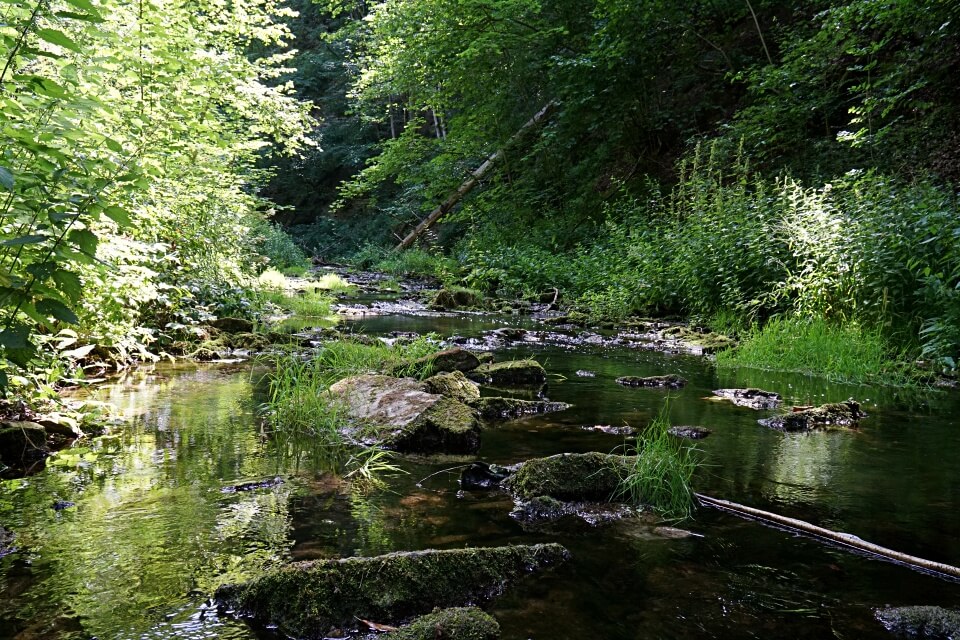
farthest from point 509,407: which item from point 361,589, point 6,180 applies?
point 6,180

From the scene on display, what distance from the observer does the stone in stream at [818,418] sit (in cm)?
526

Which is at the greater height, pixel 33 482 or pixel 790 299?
pixel 790 299

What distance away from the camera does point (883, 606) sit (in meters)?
2.56

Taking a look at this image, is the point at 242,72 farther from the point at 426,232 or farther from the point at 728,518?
the point at 426,232

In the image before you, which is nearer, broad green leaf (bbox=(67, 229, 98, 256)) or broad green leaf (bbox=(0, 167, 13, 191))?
broad green leaf (bbox=(0, 167, 13, 191))

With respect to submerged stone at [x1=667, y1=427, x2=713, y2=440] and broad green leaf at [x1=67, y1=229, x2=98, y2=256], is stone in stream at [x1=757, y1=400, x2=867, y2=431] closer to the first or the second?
submerged stone at [x1=667, y1=427, x2=713, y2=440]

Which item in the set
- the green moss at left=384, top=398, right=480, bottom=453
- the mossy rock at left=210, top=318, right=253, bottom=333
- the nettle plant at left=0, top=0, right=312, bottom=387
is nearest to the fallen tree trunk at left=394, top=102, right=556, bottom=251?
the nettle plant at left=0, top=0, right=312, bottom=387

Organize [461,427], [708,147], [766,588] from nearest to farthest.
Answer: [766,588] < [461,427] < [708,147]

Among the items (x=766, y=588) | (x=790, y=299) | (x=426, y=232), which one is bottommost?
(x=766, y=588)

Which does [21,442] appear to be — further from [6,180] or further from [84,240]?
[6,180]

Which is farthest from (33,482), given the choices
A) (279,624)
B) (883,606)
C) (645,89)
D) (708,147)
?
(645,89)

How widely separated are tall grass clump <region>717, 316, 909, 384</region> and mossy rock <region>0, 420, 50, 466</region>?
701 centimetres

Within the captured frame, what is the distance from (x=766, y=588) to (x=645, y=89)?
55.2 ft

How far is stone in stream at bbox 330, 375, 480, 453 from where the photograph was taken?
467 cm
